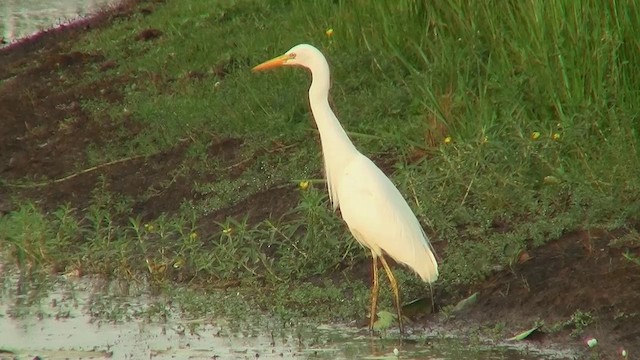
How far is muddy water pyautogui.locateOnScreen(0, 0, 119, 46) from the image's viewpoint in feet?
53.1

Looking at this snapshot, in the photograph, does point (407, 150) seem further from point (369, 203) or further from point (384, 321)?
point (384, 321)

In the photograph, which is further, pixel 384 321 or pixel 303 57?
pixel 303 57

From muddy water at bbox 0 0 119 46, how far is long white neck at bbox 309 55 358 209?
9.70 metres

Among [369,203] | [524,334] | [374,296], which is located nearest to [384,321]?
[374,296]

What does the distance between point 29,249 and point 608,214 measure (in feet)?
9.88

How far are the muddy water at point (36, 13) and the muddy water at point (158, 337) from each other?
31.0 feet

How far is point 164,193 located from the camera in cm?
855

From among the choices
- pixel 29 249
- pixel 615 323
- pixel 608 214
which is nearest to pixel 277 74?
pixel 29 249

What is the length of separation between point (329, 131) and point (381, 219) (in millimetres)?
582

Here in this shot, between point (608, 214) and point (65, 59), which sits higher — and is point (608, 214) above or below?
above

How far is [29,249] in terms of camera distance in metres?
7.32

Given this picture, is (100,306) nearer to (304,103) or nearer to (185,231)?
(185,231)

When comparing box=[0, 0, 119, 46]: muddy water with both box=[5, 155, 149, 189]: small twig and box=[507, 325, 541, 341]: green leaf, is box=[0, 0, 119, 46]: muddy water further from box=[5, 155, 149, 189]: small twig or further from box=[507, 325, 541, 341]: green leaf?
box=[507, 325, 541, 341]: green leaf

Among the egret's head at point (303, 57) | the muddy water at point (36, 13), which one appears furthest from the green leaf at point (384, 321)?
the muddy water at point (36, 13)
